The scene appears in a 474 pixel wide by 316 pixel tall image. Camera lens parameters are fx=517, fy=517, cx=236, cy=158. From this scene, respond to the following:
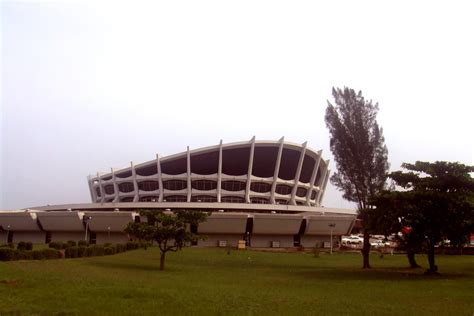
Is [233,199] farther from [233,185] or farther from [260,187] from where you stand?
[260,187]

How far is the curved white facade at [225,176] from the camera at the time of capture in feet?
240

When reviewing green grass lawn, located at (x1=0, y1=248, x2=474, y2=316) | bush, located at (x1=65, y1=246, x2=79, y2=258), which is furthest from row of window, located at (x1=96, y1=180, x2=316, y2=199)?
green grass lawn, located at (x1=0, y1=248, x2=474, y2=316)

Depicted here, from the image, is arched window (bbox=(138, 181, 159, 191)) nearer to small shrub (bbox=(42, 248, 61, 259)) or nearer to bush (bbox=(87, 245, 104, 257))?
bush (bbox=(87, 245, 104, 257))

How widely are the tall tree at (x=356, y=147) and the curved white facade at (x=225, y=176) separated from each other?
3930 cm

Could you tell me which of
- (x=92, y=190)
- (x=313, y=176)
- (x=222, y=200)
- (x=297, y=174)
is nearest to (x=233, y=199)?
(x=222, y=200)

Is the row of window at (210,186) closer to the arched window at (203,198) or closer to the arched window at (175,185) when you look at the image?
the arched window at (175,185)

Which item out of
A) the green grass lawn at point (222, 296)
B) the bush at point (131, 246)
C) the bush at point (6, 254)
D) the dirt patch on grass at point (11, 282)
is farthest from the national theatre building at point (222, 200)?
the dirt patch on grass at point (11, 282)

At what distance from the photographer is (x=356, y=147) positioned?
32.1m

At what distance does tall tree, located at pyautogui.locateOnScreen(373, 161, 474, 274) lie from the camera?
23.9 metres

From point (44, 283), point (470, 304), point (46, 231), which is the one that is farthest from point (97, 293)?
point (46, 231)

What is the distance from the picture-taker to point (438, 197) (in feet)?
79.4

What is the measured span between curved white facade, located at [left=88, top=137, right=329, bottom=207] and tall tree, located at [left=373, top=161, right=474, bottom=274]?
4666cm

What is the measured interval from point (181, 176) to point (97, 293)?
5904cm

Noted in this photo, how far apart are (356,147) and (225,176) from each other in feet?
137
